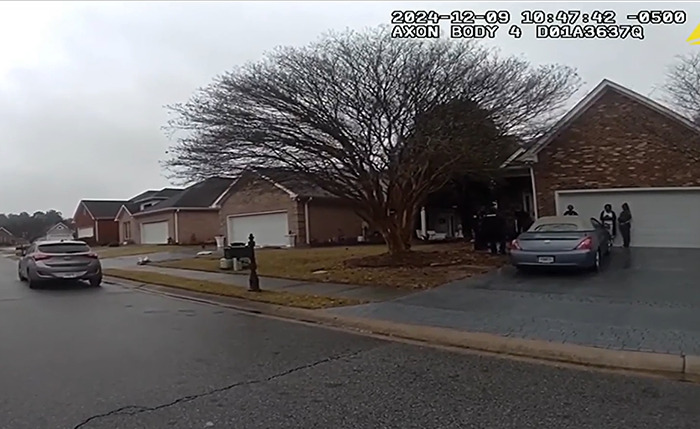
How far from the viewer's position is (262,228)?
3294cm

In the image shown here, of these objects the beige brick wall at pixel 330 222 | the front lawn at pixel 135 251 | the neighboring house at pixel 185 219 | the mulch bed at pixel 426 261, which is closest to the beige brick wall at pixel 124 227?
the neighboring house at pixel 185 219

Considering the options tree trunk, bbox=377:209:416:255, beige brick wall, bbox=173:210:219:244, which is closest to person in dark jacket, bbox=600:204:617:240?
tree trunk, bbox=377:209:416:255

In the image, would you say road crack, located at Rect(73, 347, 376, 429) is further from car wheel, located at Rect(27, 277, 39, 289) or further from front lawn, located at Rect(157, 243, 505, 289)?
car wheel, located at Rect(27, 277, 39, 289)

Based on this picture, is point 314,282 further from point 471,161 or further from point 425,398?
point 425,398

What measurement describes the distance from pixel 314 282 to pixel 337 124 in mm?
4353

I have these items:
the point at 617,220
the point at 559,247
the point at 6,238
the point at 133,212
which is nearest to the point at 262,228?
the point at 617,220

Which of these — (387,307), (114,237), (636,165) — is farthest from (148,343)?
Answer: (114,237)

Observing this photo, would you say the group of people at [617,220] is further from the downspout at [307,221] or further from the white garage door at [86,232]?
the white garage door at [86,232]

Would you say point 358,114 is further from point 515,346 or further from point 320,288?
point 515,346

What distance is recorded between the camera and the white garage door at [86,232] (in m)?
58.5

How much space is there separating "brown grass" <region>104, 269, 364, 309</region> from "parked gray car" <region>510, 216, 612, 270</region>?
16.1 ft

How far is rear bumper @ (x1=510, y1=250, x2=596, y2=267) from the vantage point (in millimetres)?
13672

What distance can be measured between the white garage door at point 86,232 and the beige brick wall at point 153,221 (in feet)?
37.4

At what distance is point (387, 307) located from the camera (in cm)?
1075
